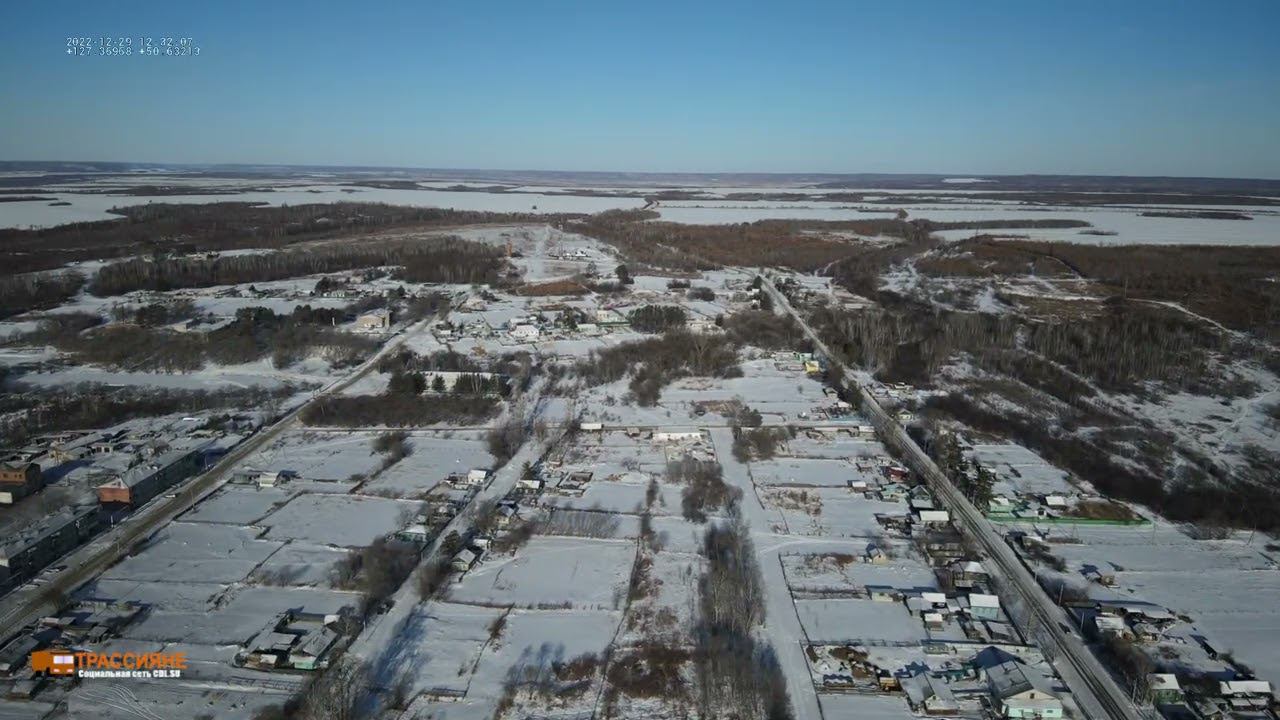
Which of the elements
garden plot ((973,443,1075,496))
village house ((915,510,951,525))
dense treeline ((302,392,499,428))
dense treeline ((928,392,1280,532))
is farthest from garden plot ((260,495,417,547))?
dense treeline ((928,392,1280,532))

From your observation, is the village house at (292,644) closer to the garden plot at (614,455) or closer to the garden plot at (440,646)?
the garden plot at (440,646)

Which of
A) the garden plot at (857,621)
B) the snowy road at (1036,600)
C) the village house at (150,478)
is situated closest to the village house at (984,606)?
the snowy road at (1036,600)

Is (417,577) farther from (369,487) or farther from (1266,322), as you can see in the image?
(1266,322)

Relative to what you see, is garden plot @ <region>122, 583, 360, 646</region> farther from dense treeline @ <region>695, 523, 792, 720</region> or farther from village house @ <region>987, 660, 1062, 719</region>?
village house @ <region>987, 660, 1062, 719</region>

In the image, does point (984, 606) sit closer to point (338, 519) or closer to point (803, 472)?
point (803, 472)

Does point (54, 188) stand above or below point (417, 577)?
above

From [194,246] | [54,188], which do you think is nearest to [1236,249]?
[194,246]
